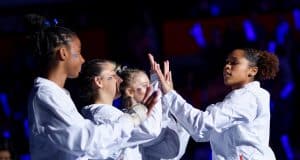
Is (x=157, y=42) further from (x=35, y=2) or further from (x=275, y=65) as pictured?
(x=275, y=65)

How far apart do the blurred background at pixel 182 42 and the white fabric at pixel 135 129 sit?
248 cm

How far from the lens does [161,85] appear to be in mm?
3303

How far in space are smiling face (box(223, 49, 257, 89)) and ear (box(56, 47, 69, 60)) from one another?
107 centimetres

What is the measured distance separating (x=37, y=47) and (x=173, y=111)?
0.85m

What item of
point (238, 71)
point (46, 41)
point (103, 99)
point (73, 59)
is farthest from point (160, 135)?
point (46, 41)

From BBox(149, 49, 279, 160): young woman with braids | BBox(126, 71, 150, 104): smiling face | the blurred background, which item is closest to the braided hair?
BBox(149, 49, 279, 160): young woman with braids

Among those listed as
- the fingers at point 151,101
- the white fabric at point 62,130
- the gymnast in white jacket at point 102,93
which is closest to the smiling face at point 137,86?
the gymnast in white jacket at point 102,93

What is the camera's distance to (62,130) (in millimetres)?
2486

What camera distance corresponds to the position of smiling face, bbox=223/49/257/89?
11.4 feet

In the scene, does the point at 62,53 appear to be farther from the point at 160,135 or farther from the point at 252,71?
the point at 252,71

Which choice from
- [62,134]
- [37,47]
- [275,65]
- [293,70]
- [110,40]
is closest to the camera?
[62,134]

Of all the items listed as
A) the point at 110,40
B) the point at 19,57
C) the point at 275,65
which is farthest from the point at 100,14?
the point at 275,65

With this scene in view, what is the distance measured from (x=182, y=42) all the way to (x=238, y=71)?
2.46 metres

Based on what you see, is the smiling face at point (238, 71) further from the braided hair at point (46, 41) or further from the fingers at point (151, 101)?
the braided hair at point (46, 41)
